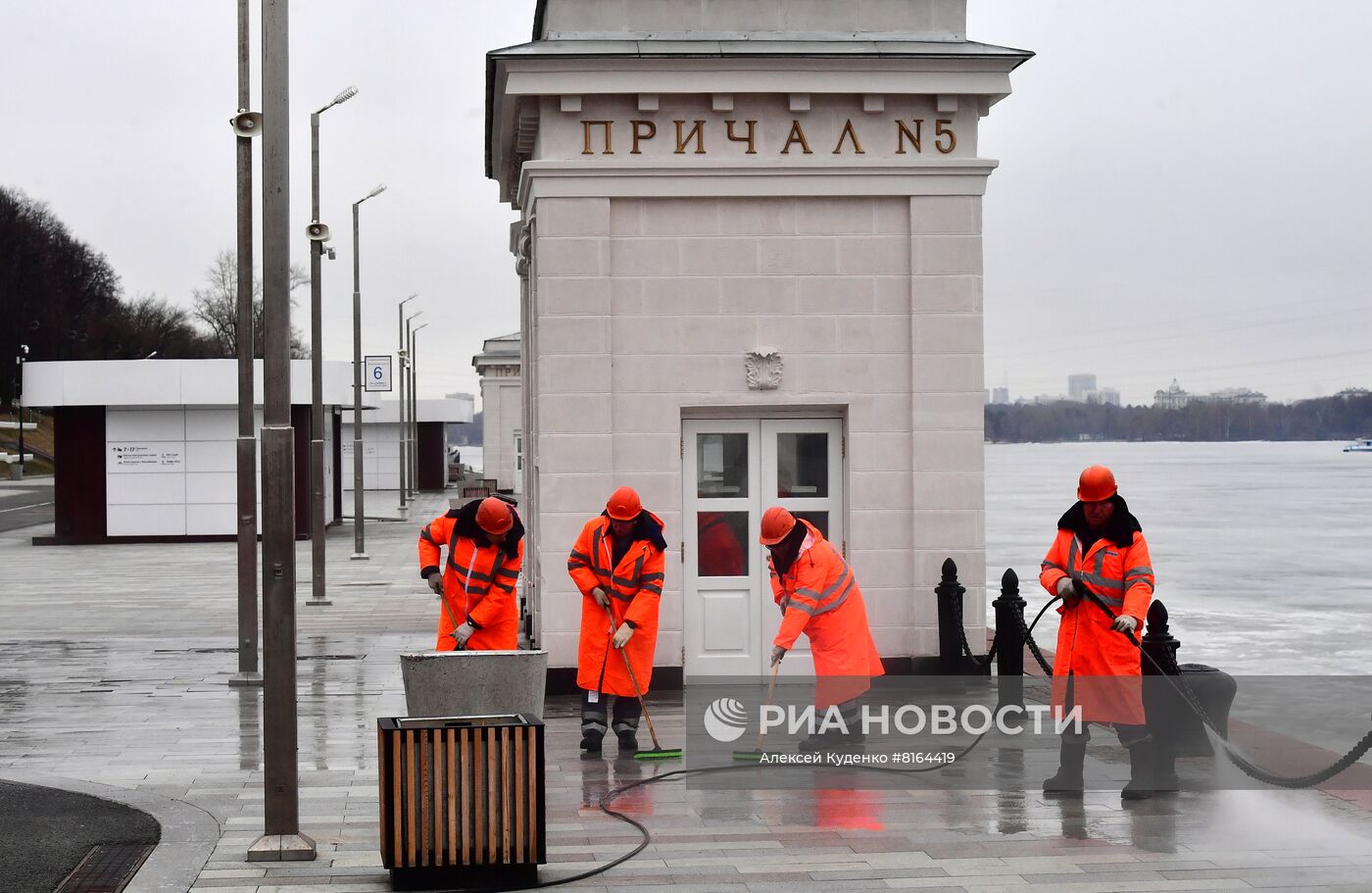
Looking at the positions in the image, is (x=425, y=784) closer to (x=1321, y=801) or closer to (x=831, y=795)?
(x=831, y=795)

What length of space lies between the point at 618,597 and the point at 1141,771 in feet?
11.6

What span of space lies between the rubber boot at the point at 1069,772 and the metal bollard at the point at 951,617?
4.25 m

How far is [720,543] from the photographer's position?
46.6 ft

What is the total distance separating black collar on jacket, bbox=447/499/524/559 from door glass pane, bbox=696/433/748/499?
3.38 meters

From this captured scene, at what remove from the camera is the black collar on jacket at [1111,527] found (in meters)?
9.42

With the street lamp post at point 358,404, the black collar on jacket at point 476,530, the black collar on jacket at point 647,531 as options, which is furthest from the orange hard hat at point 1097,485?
the street lamp post at point 358,404

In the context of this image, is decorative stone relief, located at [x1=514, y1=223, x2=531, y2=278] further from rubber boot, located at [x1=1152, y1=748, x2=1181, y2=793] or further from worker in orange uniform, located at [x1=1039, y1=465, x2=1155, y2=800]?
rubber boot, located at [x1=1152, y1=748, x2=1181, y2=793]

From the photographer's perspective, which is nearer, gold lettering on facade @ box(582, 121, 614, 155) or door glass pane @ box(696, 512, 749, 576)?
gold lettering on facade @ box(582, 121, 614, 155)

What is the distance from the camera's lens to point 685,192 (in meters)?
14.0

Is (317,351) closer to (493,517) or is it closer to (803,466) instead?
(803,466)

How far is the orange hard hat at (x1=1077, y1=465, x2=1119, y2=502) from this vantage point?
927cm

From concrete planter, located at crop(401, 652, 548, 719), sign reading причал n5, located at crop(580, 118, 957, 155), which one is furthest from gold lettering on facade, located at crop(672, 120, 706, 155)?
concrete planter, located at crop(401, 652, 548, 719)

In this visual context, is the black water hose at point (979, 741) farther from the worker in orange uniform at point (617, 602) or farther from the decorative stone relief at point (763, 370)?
the decorative stone relief at point (763, 370)

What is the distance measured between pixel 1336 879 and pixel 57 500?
1286 inches
